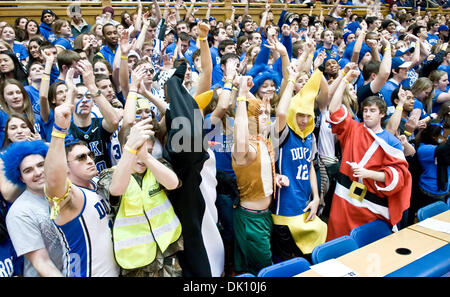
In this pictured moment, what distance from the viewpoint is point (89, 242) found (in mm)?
1853

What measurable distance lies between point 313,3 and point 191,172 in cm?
1150

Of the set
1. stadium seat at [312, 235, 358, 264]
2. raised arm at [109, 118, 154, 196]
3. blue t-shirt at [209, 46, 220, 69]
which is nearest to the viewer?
raised arm at [109, 118, 154, 196]

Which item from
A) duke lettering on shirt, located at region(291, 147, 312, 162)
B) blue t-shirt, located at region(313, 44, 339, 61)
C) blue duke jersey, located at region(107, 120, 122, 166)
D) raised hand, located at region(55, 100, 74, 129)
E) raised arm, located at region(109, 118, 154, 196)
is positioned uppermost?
blue t-shirt, located at region(313, 44, 339, 61)

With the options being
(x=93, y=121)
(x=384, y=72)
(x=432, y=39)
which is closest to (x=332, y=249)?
(x=93, y=121)

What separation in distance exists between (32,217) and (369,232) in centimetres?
233

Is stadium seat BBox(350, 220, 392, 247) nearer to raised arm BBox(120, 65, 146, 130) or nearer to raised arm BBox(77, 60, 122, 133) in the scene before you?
raised arm BBox(120, 65, 146, 130)

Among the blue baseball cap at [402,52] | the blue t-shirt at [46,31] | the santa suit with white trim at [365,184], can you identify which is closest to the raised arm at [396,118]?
the santa suit with white trim at [365,184]

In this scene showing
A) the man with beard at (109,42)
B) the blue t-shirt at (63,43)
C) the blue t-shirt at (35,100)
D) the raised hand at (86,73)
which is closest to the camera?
the raised hand at (86,73)

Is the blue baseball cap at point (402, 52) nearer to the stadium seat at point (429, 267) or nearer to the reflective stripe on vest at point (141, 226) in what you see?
the stadium seat at point (429, 267)

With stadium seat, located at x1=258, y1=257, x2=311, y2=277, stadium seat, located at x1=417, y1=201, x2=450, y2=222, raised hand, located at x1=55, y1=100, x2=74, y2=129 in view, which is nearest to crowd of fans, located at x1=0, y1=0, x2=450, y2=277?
raised hand, located at x1=55, y1=100, x2=74, y2=129

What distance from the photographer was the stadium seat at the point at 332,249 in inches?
83.5

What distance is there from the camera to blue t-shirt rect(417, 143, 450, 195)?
3529 mm

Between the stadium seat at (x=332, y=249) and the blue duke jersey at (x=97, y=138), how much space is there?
1.95 m
